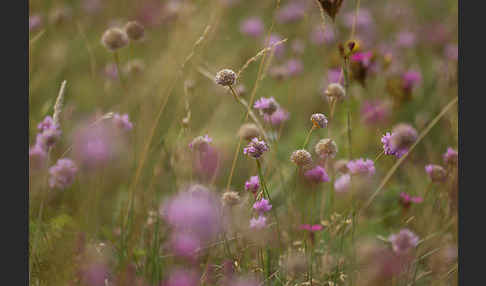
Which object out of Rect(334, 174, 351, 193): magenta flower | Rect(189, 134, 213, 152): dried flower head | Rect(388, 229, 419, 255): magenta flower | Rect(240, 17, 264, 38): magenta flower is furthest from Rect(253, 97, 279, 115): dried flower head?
Rect(240, 17, 264, 38): magenta flower

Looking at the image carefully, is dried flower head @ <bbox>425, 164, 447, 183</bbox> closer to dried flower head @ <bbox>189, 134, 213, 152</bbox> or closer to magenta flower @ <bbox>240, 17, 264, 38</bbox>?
dried flower head @ <bbox>189, 134, 213, 152</bbox>

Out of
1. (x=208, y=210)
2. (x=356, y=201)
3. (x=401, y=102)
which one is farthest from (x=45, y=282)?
(x=401, y=102)

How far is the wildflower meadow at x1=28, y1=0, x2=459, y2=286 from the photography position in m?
0.87

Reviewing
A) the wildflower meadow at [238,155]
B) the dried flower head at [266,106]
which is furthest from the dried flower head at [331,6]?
the dried flower head at [266,106]

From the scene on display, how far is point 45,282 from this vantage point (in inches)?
34.5

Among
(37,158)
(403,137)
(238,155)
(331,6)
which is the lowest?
(403,137)

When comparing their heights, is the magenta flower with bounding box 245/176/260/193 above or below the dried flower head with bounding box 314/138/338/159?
below

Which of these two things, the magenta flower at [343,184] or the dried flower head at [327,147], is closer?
the dried flower head at [327,147]

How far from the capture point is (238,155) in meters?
1.67

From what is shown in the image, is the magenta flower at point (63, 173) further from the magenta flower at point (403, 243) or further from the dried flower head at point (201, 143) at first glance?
the magenta flower at point (403, 243)

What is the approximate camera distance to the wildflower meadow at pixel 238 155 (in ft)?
2.86

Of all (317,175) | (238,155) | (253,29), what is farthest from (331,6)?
(253,29)

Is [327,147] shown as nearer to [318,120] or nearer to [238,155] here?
[318,120]

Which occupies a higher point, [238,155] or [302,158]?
[238,155]
